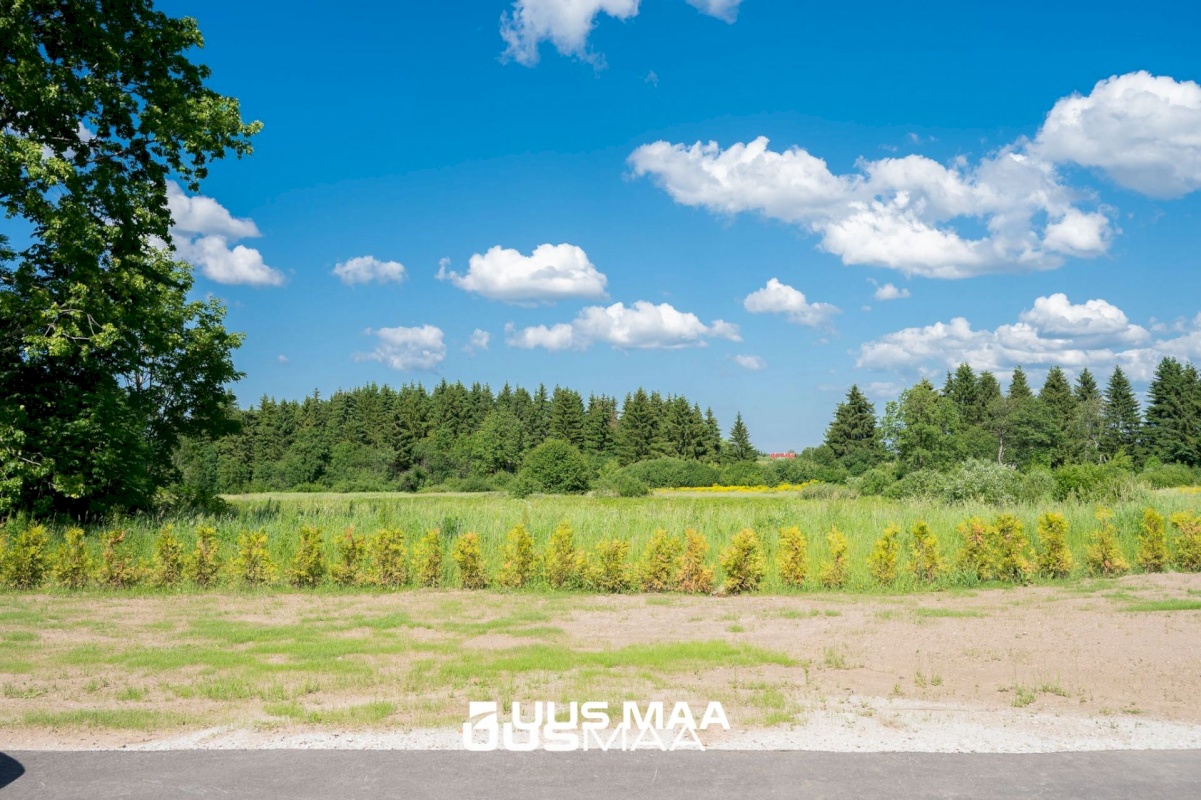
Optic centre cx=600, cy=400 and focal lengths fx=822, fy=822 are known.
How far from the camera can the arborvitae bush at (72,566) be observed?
13156 mm

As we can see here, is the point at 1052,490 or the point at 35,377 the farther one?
the point at 1052,490

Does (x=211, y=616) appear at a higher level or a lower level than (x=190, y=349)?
lower

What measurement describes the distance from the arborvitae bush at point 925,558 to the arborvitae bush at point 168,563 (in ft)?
39.4

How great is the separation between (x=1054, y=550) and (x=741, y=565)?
528 cm

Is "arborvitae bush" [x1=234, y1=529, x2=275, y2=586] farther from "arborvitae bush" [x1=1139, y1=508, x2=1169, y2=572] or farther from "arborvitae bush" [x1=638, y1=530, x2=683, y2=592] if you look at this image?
"arborvitae bush" [x1=1139, y1=508, x2=1169, y2=572]

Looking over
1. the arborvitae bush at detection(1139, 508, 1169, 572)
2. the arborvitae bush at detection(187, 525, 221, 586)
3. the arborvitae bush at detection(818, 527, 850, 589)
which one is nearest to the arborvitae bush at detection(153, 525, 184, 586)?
the arborvitae bush at detection(187, 525, 221, 586)

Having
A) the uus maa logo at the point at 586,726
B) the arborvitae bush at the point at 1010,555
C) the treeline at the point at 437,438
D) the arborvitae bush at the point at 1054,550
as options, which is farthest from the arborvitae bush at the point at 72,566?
the treeline at the point at 437,438

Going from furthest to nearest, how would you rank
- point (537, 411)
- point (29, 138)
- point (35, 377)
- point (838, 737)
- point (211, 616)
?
point (537, 411), point (35, 377), point (29, 138), point (211, 616), point (838, 737)

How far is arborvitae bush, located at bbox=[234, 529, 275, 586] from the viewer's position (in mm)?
13352

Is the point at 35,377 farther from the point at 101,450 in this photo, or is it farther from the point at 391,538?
the point at 391,538

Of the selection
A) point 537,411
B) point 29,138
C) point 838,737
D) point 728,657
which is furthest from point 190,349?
point 537,411

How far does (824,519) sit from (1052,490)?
46.0 ft

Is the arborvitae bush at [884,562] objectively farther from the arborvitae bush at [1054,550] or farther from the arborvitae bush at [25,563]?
the arborvitae bush at [25,563]

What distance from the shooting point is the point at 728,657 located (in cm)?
812
